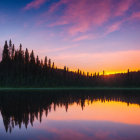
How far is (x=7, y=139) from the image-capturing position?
11.6 m

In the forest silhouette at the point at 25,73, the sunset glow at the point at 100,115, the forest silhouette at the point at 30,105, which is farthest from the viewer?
the forest silhouette at the point at 25,73

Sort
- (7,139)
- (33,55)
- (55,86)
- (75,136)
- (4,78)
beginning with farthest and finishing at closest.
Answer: (33,55) < (55,86) < (4,78) < (75,136) < (7,139)

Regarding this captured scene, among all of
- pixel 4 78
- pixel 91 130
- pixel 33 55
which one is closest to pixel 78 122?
pixel 91 130

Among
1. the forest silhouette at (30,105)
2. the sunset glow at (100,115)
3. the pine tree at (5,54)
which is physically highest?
the pine tree at (5,54)

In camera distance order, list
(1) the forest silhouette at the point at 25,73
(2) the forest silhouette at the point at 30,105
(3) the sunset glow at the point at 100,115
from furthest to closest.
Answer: (1) the forest silhouette at the point at 25,73
(3) the sunset glow at the point at 100,115
(2) the forest silhouette at the point at 30,105

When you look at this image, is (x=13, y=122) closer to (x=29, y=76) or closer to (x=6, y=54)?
(x=29, y=76)

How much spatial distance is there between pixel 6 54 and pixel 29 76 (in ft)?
74.2

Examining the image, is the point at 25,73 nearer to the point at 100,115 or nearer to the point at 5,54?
the point at 5,54

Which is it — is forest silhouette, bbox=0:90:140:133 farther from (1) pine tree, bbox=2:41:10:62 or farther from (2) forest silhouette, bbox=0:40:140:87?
(1) pine tree, bbox=2:41:10:62

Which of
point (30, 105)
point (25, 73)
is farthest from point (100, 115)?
point (25, 73)

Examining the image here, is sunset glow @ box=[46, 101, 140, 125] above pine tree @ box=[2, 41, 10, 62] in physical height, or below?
below

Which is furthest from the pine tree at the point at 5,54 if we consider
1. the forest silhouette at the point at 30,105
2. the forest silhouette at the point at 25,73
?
the forest silhouette at the point at 30,105

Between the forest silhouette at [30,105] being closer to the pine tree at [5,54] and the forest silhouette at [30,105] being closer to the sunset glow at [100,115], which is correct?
the sunset glow at [100,115]

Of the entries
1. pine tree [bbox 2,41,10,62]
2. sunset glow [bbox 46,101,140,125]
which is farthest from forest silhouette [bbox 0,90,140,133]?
pine tree [bbox 2,41,10,62]
